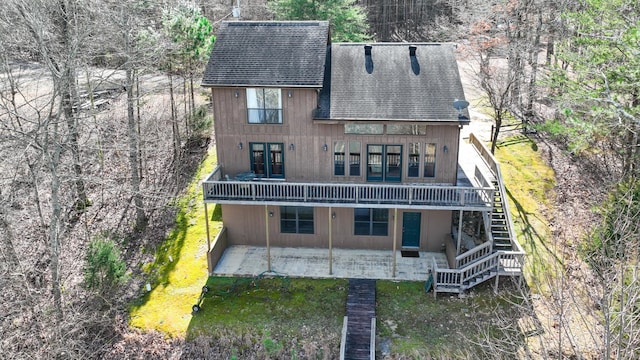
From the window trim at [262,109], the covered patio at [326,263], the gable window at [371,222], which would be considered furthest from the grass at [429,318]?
the window trim at [262,109]

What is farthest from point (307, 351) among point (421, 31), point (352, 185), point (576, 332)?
point (421, 31)

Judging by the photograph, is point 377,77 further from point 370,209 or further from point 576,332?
point 576,332

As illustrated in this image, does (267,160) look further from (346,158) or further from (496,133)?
(496,133)

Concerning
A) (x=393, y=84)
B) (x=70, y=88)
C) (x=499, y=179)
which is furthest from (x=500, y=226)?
(x=70, y=88)

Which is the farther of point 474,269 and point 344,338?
point 474,269

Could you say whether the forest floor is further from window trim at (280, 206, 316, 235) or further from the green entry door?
window trim at (280, 206, 316, 235)

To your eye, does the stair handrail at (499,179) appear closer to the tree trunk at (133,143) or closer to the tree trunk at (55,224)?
the tree trunk at (133,143)
